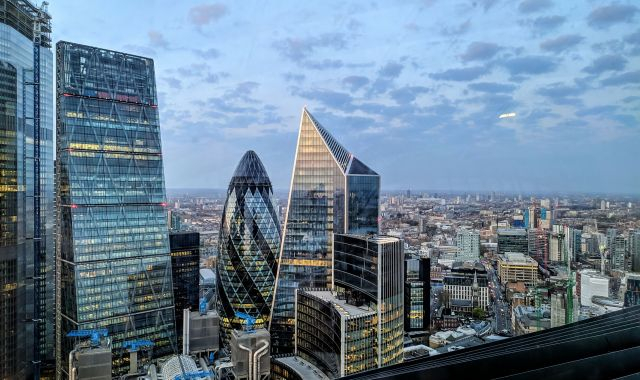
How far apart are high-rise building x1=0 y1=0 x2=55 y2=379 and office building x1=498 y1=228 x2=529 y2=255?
47.5ft

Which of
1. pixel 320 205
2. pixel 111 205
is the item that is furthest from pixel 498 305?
pixel 111 205

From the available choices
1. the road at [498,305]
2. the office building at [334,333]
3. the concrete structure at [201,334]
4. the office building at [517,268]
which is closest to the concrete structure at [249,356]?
the office building at [334,333]

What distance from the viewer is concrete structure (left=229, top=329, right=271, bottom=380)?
10550 mm

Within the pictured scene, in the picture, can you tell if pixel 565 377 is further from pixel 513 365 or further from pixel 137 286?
Answer: pixel 137 286

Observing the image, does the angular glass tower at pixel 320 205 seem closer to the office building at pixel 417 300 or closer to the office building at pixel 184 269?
the office building at pixel 184 269

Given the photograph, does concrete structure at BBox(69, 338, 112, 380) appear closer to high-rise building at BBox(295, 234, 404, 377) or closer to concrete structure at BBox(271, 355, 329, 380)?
concrete structure at BBox(271, 355, 329, 380)

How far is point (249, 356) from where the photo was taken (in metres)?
10.6

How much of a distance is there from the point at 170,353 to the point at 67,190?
6.24 m

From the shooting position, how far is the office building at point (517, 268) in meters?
15.9

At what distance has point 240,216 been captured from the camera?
17.1 m

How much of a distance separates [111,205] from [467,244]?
16034mm

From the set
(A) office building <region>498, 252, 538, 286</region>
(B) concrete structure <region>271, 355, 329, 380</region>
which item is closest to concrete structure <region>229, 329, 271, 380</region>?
(B) concrete structure <region>271, 355, 329, 380</region>

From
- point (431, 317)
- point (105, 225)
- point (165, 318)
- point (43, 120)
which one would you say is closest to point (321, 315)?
point (165, 318)

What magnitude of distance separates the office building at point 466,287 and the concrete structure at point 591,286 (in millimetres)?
12023
